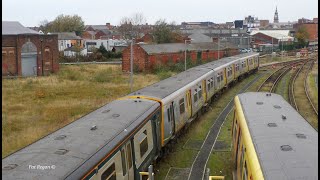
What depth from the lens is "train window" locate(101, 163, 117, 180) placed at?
9523 millimetres

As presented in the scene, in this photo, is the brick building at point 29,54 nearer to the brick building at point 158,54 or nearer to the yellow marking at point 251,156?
the brick building at point 158,54

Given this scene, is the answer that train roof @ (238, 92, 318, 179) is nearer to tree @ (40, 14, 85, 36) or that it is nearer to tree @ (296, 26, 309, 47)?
tree @ (296, 26, 309, 47)

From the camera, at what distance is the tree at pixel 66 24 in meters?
105

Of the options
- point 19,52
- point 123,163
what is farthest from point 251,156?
point 19,52

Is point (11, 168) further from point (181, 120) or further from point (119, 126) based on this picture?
point (181, 120)

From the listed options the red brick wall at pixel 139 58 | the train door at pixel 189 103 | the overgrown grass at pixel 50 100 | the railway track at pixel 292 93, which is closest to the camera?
the train door at pixel 189 103

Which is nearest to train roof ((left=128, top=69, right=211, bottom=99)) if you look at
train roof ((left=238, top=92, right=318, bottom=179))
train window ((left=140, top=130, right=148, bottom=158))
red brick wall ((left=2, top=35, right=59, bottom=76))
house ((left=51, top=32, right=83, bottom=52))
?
train window ((left=140, top=130, right=148, bottom=158))

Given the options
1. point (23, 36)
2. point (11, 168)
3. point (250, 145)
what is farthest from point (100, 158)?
point (23, 36)

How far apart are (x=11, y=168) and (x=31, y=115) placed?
18511 millimetres

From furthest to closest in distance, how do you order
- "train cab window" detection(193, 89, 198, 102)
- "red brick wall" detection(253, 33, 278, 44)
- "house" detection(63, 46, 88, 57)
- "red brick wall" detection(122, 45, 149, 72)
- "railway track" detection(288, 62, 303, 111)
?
"red brick wall" detection(253, 33, 278, 44)
"house" detection(63, 46, 88, 57)
"red brick wall" detection(122, 45, 149, 72)
"railway track" detection(288, 62, 303, 111)
"train cab window" detection(193, 89, 198, 102)

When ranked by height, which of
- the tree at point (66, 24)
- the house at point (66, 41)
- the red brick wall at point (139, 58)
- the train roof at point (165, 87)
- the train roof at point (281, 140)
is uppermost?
the tree at point (66, 24)

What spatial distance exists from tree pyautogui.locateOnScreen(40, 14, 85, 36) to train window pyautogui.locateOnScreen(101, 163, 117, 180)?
9686 cm

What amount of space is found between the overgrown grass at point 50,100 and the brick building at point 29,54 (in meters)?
2.09

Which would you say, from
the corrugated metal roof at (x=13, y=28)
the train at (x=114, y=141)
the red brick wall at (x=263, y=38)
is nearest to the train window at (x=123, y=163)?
the train at (x=114, y=141)
